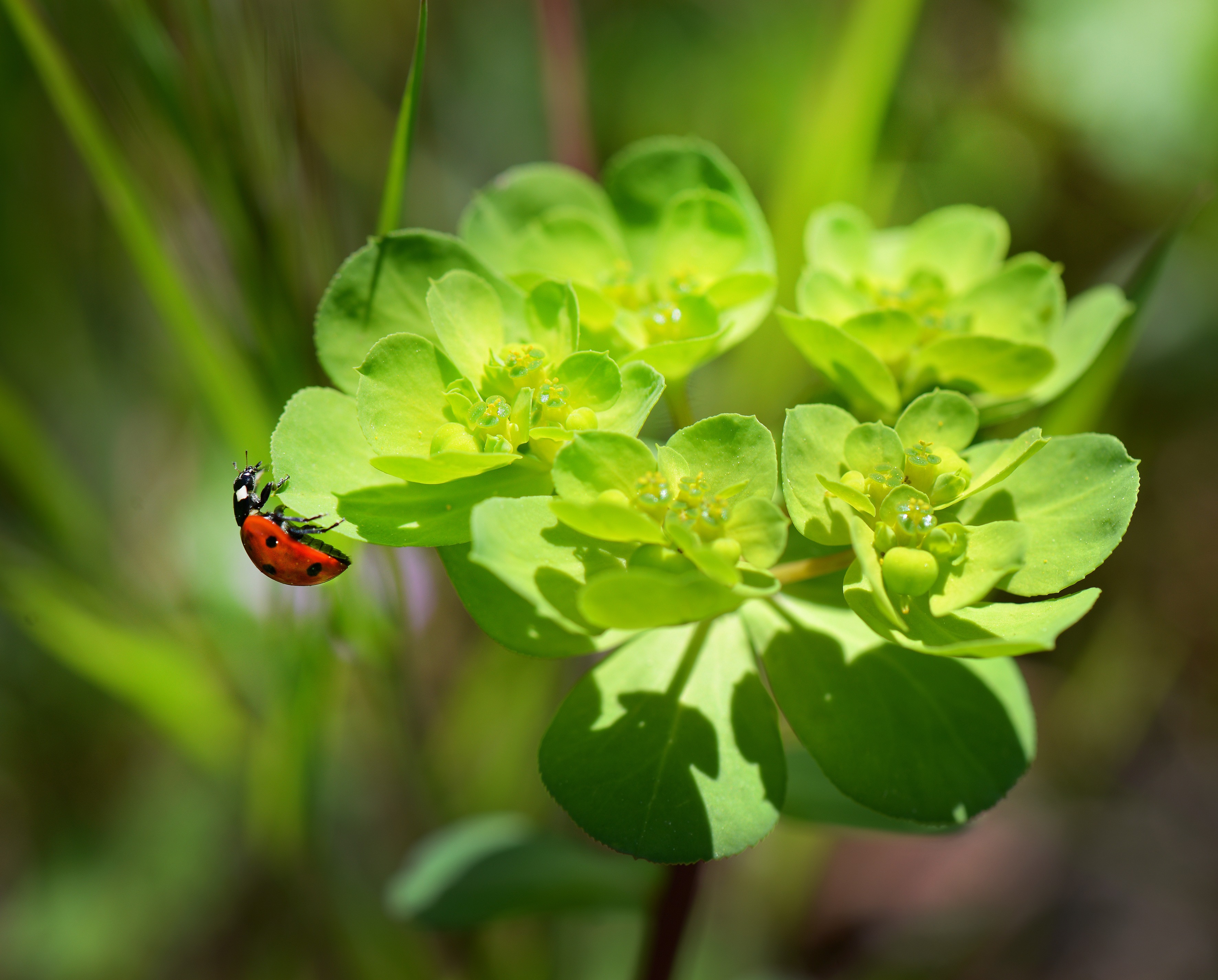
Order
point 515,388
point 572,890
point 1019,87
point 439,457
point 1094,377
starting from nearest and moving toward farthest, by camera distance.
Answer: point 439,457
point 515,388
point 1094,377
point 572,890
point 1019,87

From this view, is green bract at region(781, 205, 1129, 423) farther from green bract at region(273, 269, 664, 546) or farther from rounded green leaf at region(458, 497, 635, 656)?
rounded green leaf at region(458, 497, 635, 656)

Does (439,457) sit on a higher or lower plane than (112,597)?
higher

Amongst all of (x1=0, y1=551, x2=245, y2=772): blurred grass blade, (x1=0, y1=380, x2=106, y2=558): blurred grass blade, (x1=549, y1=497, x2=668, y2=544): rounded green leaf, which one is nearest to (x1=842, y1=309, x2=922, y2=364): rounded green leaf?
(x1=549, y1=497, x2=668, y2=544): rounded green leaf

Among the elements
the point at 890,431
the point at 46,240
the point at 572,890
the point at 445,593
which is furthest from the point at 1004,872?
the point at 46,240

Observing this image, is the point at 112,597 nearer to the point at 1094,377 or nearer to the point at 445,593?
the point at 445,593

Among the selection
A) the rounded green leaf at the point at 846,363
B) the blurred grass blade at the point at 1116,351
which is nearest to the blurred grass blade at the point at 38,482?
the rounded green leaf at the point at 846,363

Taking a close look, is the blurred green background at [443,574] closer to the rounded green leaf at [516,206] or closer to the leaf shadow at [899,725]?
the rounded green leaf at [516,206]
